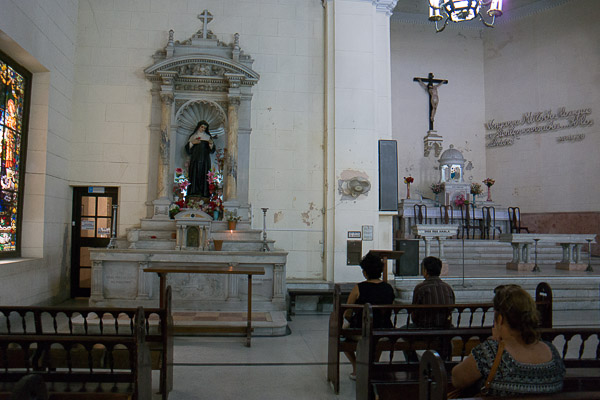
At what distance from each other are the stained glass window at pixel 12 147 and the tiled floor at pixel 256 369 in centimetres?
349

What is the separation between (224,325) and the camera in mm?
5855

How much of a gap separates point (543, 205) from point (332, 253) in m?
8.79

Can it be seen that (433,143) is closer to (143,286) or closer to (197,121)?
(197,121)

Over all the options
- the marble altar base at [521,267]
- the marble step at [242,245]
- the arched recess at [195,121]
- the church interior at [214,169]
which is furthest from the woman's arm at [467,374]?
the marble altar base at [521,267]

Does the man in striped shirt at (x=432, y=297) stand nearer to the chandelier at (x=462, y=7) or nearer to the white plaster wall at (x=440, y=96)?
the chandelier at (x=462, y=7)

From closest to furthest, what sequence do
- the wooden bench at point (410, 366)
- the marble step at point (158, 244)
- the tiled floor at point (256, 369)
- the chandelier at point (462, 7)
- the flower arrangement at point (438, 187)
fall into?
the wooden bench at point (410, 366) < the tiled floor at point (256, 369) < the chandelier at point (462, 7) < the marble step at point (158, 244) < the flower arrangement at point (438, 187)

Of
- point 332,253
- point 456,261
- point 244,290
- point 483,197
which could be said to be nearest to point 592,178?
point 483,197

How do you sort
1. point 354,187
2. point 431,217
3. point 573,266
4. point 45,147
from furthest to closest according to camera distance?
point 431,217 < point 573,266 < point 354,187 < point 45,147

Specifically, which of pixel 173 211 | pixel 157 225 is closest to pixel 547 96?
pixel 173 211

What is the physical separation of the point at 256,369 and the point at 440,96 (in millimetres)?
13711

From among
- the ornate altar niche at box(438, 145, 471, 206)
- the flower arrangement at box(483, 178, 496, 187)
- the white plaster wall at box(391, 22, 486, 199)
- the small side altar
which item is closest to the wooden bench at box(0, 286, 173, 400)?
the small side altar

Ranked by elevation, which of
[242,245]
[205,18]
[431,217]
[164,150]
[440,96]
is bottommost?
[242,245]

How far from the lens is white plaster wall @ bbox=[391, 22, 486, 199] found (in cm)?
1562

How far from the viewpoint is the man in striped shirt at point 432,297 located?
3801mm
